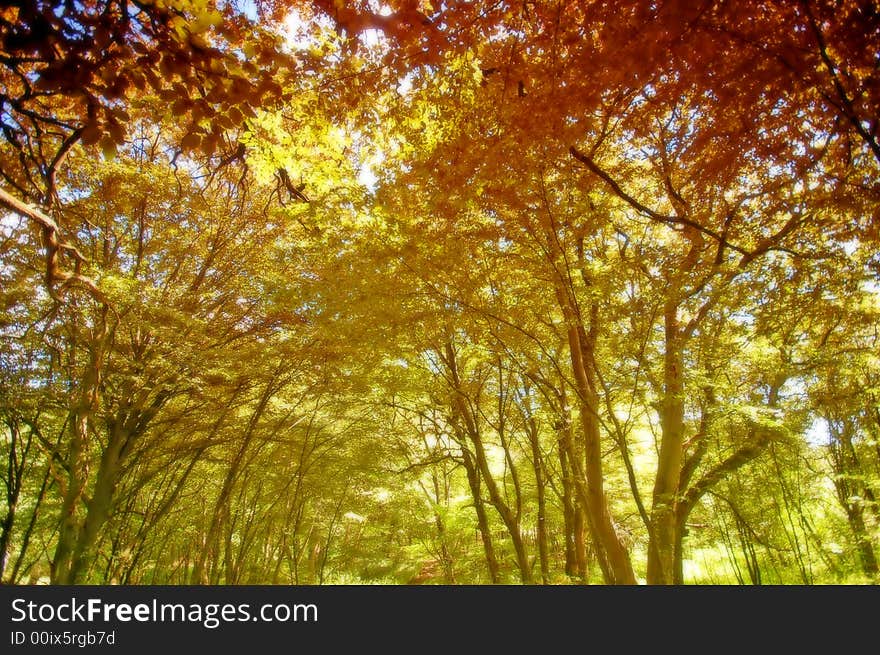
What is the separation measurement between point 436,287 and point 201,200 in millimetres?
3529

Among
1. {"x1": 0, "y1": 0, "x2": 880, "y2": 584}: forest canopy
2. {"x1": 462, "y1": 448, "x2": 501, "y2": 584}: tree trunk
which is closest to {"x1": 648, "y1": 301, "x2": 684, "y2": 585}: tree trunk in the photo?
{"x1": 0, "y1": 0, "x2": 880, "y2": 584}: forest canopy

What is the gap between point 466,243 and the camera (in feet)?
14.4

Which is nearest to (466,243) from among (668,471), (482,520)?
(668,471)

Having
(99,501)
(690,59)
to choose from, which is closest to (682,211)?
(690,59)

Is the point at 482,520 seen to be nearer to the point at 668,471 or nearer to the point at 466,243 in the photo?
the point at 668,471

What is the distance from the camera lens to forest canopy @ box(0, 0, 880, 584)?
228 centimetres

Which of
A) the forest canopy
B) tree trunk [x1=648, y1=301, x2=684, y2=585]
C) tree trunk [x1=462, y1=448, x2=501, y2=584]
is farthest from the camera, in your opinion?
tree trunk [x1=462, y1=448, x2=501, y2=584]

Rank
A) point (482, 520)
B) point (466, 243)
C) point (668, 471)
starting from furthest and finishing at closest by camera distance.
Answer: point (482, 520) < point (668, 471) < point (466, 243)

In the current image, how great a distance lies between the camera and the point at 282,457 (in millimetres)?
10016

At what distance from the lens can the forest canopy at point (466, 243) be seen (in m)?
2.28

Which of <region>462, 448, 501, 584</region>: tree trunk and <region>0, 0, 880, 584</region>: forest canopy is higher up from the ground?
<region>0, 0, 880, 584</region>: forest canopy

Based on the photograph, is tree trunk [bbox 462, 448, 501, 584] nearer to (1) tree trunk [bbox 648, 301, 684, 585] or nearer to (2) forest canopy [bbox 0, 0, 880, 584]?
(2) forest canopy [bbox 0, 0, 880, 584]

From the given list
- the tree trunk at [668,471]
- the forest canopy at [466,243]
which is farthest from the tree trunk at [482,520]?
the tree trunk at [668,471]
